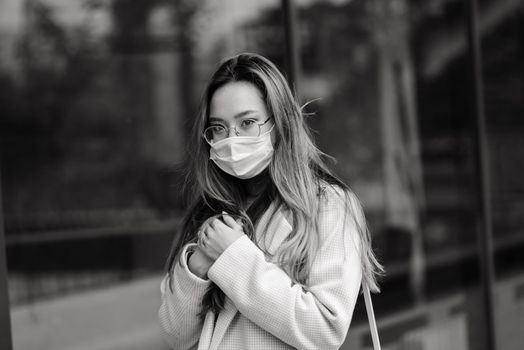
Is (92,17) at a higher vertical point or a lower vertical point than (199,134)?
higher

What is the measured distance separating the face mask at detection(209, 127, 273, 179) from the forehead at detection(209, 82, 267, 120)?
6 centimetres

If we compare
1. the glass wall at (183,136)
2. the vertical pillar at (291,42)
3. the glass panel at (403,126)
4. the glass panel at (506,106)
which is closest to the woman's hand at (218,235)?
the vertical pillar at (291,42)

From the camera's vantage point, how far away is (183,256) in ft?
5.58

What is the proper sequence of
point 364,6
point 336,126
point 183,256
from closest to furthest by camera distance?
point 183,256 → point 364,6 → point 336,126

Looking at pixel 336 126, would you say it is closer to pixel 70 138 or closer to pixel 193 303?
pixel 70 138

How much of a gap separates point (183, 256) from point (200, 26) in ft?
26.9

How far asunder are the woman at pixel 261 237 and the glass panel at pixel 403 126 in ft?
15.9

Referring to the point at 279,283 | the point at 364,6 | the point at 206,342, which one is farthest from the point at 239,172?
the point at 364,6

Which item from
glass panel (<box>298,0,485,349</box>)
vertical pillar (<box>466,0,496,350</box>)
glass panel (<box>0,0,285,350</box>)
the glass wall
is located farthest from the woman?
glass panel (<box>0,0,285,350</box>)

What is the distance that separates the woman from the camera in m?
1.59

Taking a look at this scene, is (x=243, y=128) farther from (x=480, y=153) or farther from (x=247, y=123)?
(x=480, y=153)

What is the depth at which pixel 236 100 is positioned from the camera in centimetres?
170

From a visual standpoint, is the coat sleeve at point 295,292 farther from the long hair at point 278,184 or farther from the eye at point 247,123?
the eye at point 247,123

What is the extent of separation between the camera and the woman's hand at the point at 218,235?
1627 millimetres
